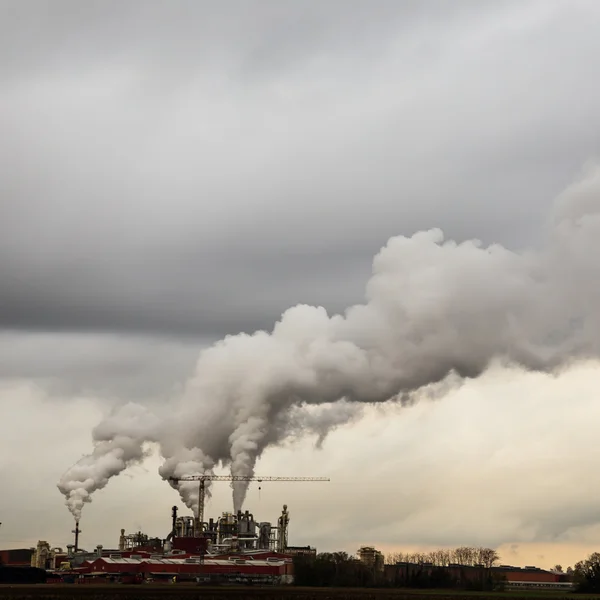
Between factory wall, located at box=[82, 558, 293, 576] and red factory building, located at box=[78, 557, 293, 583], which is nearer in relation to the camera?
red factory building, located at box=[78, 557, 293, 583]

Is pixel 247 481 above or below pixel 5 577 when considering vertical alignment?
above

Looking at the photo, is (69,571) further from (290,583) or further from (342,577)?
(342,577)

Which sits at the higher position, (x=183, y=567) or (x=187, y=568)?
(x=183, y=567)

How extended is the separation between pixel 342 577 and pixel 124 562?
42.2 metres

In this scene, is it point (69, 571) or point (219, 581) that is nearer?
point (219, 581)

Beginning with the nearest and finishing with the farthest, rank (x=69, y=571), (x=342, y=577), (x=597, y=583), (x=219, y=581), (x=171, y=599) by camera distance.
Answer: (x=171, y=599) → (x=597, y=583) → (x=342, y=577) → (x=219, y=581) → (x=69, y=571)

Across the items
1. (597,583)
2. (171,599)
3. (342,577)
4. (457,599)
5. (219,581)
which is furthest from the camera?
(219,581)

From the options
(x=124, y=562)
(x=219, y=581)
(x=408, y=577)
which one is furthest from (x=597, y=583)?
(x=124, y=562)

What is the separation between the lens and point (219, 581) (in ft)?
578

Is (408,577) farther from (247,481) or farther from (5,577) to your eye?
(5,577)

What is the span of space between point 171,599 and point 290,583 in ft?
255

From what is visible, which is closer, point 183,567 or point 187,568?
point 187,568

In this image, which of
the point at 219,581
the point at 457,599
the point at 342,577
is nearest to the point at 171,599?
the point at 457,599

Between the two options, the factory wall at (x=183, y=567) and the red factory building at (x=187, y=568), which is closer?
the red factory building at (x=187, y=568)
